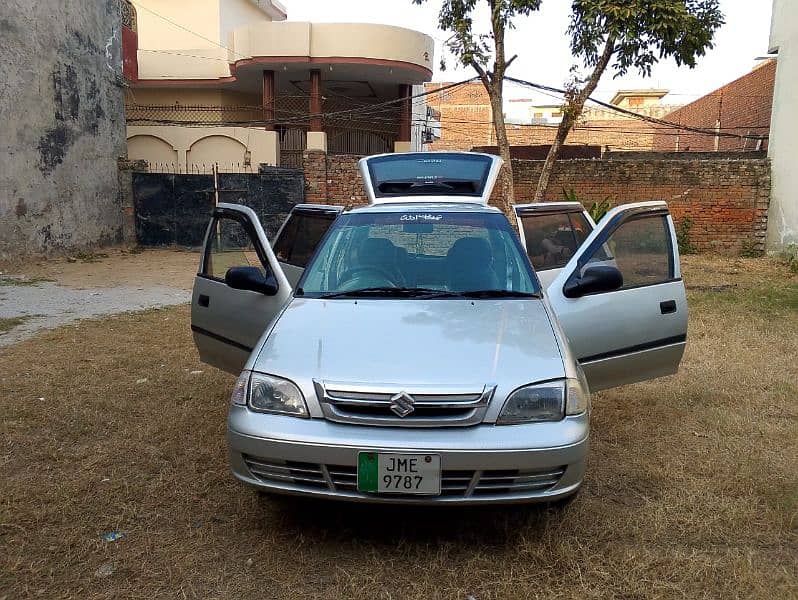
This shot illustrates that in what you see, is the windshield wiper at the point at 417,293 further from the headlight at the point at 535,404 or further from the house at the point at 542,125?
the house at the point at 542,125

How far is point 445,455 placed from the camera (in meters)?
2.65

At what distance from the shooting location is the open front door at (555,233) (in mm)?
5652

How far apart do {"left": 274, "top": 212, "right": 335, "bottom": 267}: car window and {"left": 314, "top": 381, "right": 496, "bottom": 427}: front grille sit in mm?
2643

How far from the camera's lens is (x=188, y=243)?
1628cm

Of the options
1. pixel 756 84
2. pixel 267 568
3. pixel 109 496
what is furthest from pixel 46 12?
pixel 756 84

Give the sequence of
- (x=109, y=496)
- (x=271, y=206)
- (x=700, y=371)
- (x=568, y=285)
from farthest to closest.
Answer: (x=271, y=206) → (x=700, y=371) → (x=568, y=285) → (x=109, y=496)

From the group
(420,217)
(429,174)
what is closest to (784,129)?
(429,174)

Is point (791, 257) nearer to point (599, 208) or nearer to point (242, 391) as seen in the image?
point (599, 208)

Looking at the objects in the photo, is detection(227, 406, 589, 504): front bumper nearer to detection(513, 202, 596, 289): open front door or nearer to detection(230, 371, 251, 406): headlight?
detection(230, 371, 251, 406): headlight

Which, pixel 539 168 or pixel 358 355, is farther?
pixel 539 168

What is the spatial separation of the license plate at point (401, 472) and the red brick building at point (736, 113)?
1578cm

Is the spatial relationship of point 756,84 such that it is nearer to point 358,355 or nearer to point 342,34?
point 342,34

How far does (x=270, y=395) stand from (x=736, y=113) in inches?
843

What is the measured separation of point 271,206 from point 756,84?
13.9m
